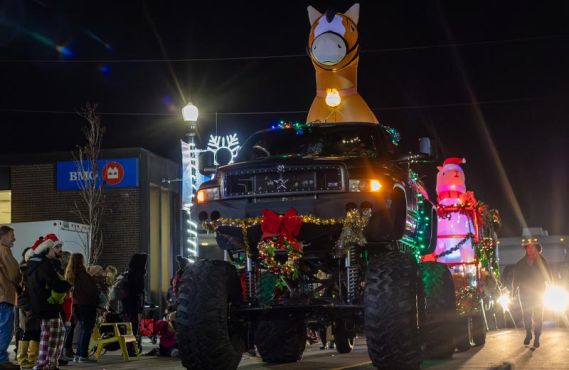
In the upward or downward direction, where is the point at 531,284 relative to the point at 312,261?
downward

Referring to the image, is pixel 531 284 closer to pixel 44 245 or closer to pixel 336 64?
pixel 336 64

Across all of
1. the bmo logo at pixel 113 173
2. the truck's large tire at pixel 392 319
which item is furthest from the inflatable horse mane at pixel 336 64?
the bmo logo at pixel 113 173

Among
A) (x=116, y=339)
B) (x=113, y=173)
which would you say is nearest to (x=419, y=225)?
(x=116, y=339)

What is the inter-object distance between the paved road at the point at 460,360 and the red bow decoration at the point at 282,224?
311 centimetres

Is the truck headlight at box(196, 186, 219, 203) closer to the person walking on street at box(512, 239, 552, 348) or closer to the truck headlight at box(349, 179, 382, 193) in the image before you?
the truck headlight at box(349, 179, 382, 193)

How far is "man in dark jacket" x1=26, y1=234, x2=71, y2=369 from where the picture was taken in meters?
10.9

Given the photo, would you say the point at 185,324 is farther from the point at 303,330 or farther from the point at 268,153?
the point at 303,330

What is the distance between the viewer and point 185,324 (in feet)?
27.2

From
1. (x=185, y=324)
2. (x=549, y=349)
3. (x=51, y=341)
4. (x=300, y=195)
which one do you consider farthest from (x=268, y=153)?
(x=549, y=349)

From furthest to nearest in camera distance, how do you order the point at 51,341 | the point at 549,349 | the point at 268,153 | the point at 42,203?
the point at 42,203 → the point at 549,349 → the point at 51,341 → the point at 268,153

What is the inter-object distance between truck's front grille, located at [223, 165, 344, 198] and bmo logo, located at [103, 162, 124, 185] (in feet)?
80.2

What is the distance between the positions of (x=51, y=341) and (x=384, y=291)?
5.21 m

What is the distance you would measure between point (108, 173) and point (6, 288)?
21.9 meters

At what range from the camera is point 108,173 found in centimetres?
3241
